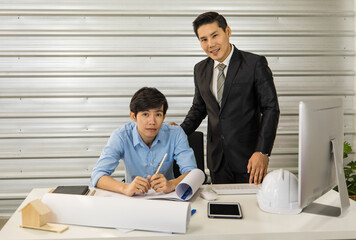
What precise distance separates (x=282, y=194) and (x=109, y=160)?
0.94 meters

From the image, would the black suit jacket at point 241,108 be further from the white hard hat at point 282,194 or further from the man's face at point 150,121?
the white hard hat at point 282,194

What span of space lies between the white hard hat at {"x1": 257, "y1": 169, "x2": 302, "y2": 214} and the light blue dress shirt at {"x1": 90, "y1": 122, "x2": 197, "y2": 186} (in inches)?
23.4

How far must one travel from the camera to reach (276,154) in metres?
3.65

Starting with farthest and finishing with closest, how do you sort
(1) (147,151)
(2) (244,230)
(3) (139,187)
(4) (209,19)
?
(4) (209,19)
(1) (147,151)
(3) (139,187)
(2) (244,230)

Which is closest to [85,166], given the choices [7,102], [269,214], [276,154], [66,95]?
[66,95]

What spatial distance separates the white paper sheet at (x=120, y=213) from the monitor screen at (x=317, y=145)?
0.45 m

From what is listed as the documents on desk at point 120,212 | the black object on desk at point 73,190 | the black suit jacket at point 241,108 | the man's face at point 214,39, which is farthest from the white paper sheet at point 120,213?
the man's face at point 214,39

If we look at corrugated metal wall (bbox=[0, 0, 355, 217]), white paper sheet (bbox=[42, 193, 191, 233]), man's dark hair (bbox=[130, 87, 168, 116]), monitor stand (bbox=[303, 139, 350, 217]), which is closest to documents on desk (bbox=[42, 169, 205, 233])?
white paper sheet (bbox=[42, 193, 191, 233])

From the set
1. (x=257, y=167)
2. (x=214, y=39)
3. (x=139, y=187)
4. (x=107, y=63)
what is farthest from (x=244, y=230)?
(x=107, y=63)

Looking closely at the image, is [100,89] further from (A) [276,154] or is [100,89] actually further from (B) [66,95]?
(A) [276,154]

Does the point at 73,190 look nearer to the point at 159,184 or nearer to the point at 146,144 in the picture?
the point at 159,184

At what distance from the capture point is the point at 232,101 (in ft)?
7.62

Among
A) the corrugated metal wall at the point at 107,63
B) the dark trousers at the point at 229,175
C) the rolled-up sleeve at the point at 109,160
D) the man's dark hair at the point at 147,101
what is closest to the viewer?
the rolled-up sleeve at the point at 109,160

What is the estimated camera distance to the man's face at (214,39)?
2219mm
